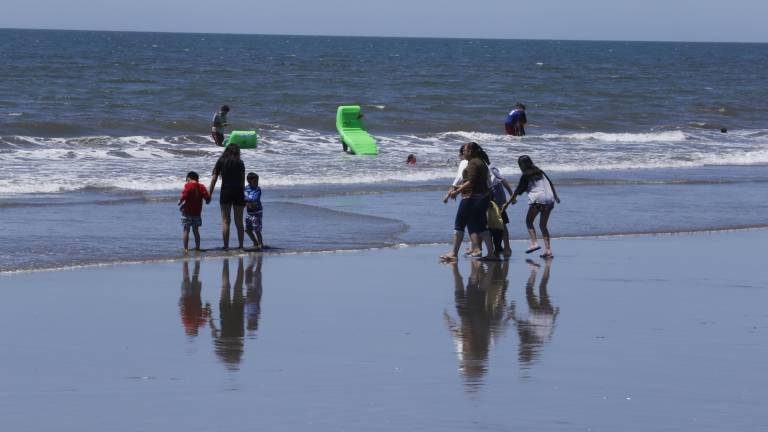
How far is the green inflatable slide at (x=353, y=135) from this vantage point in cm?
2831

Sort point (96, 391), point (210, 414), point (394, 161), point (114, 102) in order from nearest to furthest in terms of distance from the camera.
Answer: point (210, 414)
point (96, 391)
point (394, 161)
point (114, 102)

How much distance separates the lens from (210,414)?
714cm

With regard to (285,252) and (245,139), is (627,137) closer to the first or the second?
(245,139)

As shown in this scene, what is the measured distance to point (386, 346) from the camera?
352 inches

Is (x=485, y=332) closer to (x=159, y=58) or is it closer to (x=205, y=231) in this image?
(x=205, y=231)

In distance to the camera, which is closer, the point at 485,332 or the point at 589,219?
the point at 485,332

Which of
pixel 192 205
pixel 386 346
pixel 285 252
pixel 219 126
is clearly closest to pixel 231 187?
pixel 192 205

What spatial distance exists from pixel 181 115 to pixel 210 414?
3136 cm

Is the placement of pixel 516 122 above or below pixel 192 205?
above

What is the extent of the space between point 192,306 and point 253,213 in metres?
3.85

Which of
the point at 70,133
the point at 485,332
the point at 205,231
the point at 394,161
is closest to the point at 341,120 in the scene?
the point at 394,161

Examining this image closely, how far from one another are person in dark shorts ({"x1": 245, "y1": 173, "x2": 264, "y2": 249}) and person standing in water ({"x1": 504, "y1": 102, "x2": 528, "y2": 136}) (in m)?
19.5

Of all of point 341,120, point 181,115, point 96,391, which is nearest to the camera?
point 96,391

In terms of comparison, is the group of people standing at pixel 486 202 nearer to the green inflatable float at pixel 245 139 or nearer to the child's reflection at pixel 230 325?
the child's reflection at pixel 230 325
